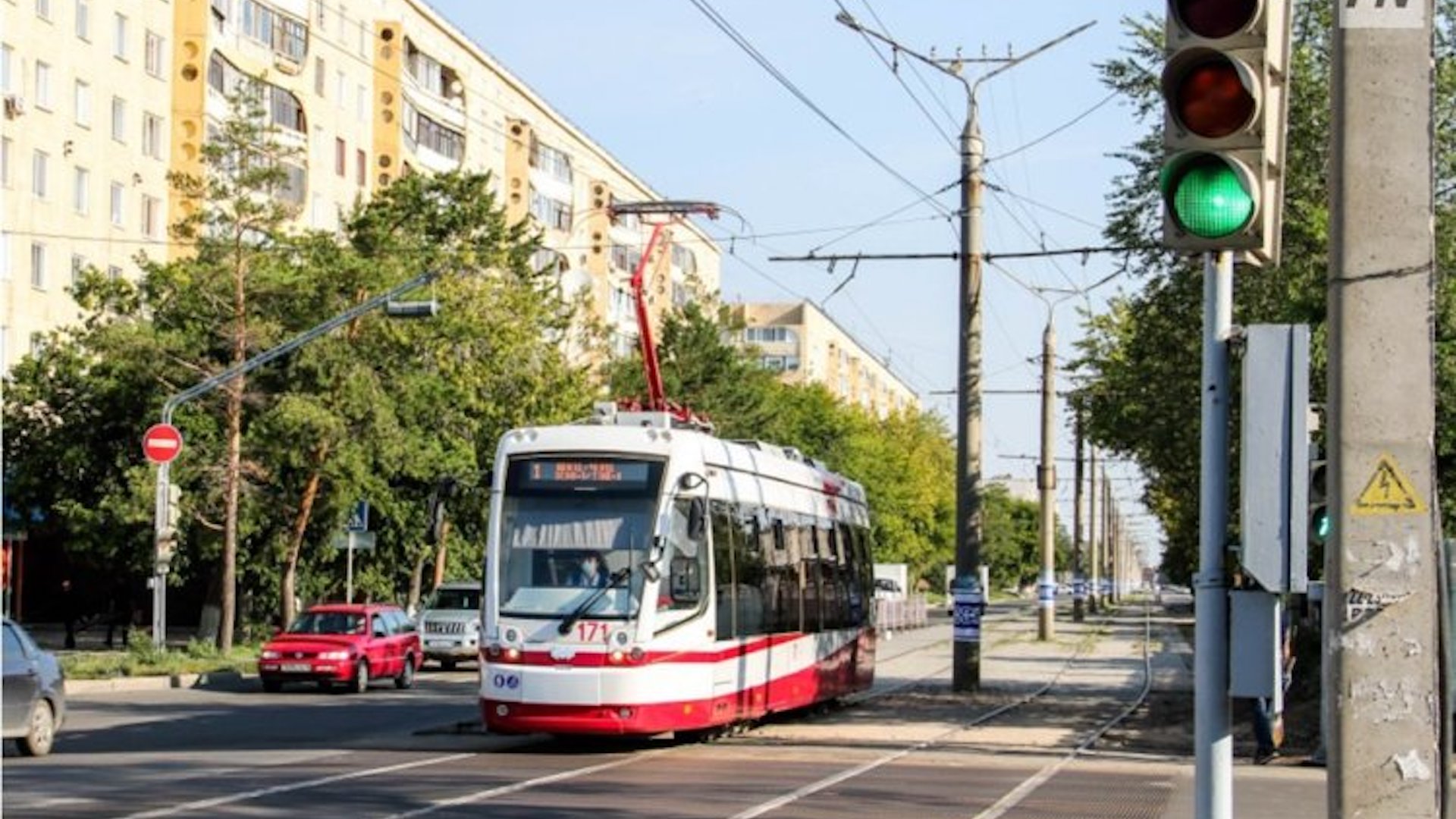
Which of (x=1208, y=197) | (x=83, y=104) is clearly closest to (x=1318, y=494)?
(x=1208, y=197)

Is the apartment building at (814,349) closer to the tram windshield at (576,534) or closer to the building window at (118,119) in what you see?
the building window at (118,119)

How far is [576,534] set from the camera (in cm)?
2203

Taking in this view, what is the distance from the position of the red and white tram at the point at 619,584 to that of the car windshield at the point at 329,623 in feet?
50.4

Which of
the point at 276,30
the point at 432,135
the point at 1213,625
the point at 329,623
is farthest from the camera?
the point at 432,135

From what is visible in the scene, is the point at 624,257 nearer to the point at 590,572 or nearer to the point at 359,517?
the point at 359,517

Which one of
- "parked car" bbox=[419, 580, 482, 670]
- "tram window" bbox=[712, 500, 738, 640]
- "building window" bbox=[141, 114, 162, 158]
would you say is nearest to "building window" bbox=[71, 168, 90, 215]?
"building window" bbox=[141, 114, 162, 158]

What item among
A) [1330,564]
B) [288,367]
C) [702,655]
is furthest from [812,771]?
[288,367]

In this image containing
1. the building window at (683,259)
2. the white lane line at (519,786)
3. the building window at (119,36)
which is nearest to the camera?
the white lane line at (519,786)

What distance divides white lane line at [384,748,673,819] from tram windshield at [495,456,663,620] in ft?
5.08

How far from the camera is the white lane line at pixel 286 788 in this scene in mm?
15250

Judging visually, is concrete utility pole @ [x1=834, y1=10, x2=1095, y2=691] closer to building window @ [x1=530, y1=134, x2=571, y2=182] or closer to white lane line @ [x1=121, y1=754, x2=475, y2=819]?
white lane line @ [x1=121, y1=754, x2=475, y2=819]

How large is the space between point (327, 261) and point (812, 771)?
3236 centimetres

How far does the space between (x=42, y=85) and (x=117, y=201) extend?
5017mm

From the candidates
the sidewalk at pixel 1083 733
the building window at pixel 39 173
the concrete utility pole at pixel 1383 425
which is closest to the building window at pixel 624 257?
the building window at pixel 39 173
